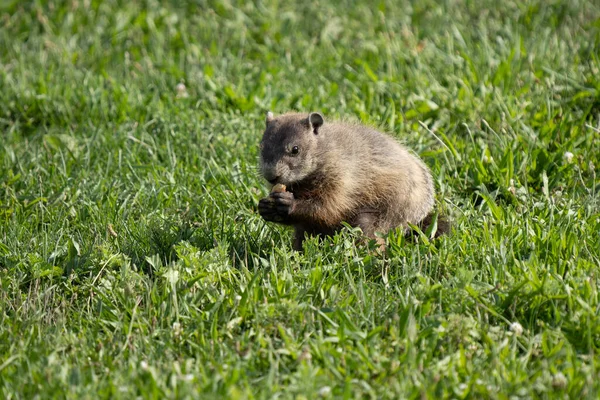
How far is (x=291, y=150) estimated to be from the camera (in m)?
5.40

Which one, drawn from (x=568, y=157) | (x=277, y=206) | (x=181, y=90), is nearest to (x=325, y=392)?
(x=277, y=206)

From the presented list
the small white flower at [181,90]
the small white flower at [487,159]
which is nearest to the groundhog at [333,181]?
the small white flower at [487,159]

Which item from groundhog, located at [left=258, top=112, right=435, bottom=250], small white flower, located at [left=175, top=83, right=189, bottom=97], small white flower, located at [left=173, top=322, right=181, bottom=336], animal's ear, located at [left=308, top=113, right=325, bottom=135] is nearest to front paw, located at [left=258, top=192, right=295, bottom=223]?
groundhog, located at [left=258, top=112, right=435, bottom=250]

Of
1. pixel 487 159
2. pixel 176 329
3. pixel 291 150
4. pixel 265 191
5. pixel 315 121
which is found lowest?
pixel 265 191

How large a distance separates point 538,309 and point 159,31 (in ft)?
18.4

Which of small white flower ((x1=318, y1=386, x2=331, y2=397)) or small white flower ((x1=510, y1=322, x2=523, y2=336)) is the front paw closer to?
small white flower ((x1=510, y1=322, x2=523, y2=336))

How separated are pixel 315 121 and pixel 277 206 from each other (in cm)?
63

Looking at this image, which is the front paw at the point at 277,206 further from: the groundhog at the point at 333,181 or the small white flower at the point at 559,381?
the small white flower at the point at 559,381

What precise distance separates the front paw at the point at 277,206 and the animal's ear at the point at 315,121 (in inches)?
19.3

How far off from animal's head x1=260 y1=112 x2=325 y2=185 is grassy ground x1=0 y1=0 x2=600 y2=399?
1.43 ft

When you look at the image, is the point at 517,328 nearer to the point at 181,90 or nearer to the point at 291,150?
the point at 291,150

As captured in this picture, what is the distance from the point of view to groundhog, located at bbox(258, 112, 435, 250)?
539 centimetres

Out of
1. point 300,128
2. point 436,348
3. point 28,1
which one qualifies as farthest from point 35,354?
point 28,1

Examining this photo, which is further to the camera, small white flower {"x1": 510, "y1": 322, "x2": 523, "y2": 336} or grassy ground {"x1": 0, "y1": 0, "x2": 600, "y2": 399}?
small white flower {"x1": 510, "y1": 322, "x2": 523, "y2": 336}
